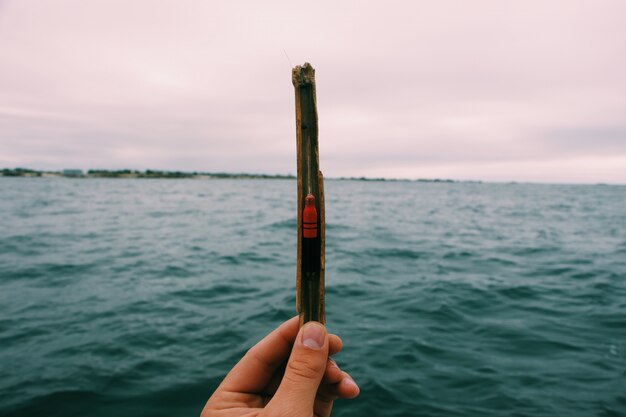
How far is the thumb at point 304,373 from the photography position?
2070mm

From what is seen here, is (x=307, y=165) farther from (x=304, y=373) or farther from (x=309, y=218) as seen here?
(x=304, y=373)

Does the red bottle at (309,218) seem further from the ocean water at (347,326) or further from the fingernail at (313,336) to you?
the ocean water at (347,326)

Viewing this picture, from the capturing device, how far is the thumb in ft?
6.79

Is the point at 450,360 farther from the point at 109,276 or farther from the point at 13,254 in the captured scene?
the point at 13,254

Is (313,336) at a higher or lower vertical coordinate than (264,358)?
higher

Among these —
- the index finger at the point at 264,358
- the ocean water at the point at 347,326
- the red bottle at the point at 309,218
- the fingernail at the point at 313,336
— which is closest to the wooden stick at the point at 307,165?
the red bottle at the point at 309,218

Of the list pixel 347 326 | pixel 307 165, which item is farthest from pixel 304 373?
pixel 347 326

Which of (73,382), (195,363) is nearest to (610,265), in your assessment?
(195,363)

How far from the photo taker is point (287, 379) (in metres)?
2.15

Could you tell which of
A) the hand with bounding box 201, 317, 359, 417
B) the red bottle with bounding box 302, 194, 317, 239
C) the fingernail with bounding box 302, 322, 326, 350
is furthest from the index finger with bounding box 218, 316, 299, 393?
the red bottle with bounding box 302, 194, 317, 239

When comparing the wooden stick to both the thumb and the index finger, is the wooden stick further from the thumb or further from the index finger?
the index finger

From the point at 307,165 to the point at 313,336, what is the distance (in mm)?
1093

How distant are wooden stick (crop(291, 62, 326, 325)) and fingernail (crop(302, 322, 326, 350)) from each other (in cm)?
18

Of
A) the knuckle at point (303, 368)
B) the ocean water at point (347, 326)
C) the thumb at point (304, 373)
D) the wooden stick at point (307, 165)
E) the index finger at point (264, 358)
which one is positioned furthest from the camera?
the ocean water at point (347, 326)
